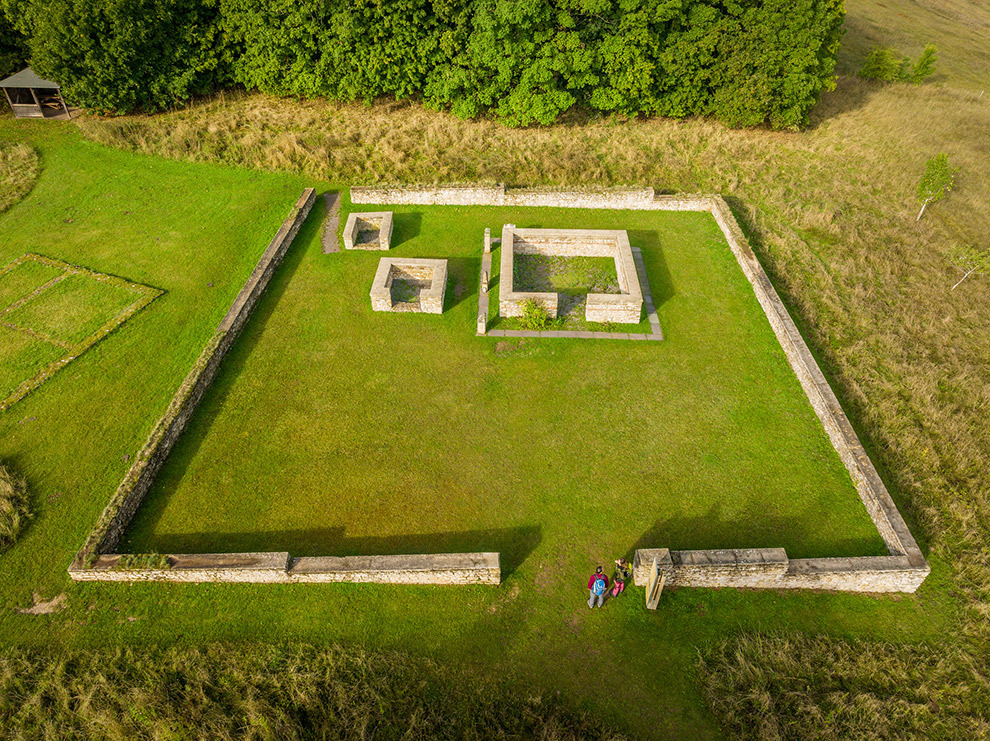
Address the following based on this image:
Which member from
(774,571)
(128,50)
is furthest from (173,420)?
(128,50)

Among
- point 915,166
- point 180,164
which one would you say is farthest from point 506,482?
point 915,166

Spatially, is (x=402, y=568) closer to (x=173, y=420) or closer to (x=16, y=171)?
(x=173, y=420)

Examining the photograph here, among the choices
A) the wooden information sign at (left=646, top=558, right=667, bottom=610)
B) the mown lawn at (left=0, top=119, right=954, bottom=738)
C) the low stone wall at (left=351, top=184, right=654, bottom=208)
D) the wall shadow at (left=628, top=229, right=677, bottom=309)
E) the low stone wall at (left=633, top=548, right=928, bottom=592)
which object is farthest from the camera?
the low stone wall at (left=351, top=184, right=654, bottom=208)

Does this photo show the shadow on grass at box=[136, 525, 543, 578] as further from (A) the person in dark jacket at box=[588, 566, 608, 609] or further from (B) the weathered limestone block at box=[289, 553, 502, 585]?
(A) the person in dark jacket at box=[588, 566, 608, 609]

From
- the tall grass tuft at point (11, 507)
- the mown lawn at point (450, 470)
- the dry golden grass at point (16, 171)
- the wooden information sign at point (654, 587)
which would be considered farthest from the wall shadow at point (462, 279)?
the dry golden grass at point (16, 171)

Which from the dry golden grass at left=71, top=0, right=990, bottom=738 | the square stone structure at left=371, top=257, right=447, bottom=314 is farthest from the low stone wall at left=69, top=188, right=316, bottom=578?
the dry golden grass at left=71, top=0, right=990, bottom=738

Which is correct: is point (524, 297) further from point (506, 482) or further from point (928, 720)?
point (928, 720)
